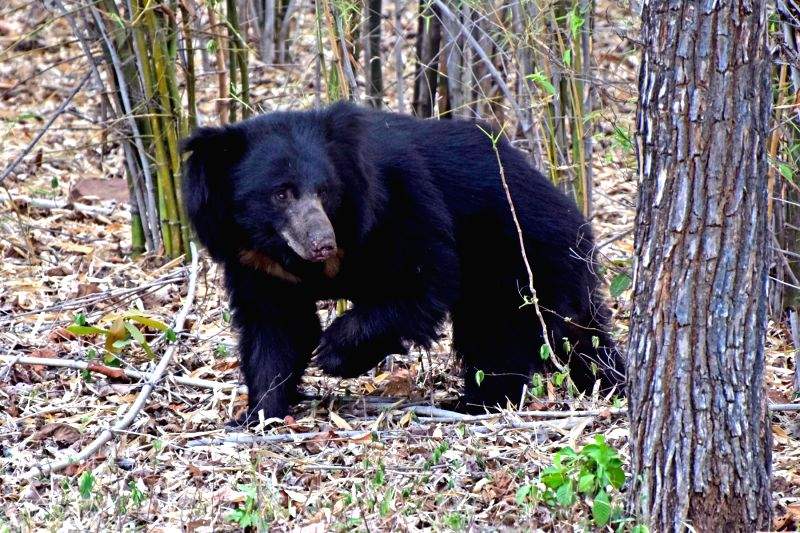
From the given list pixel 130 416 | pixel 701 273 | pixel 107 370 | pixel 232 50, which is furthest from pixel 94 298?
pixel 701 273

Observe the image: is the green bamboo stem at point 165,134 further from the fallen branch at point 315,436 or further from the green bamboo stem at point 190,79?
the fallen branch at point 315,436

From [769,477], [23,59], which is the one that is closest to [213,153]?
[769,477]

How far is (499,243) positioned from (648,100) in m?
2.06

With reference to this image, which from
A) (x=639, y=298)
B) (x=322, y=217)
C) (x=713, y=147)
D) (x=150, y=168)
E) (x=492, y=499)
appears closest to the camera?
(x=713, y=147)

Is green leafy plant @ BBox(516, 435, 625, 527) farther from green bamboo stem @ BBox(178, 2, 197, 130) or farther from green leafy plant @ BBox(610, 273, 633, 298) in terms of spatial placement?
green bamboo stem @ BBox(178, 2, 197, 130)

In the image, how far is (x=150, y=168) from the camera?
6352mm

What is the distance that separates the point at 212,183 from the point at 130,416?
3.11 ft

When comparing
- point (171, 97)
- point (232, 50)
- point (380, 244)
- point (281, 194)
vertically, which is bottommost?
point (380, 244)

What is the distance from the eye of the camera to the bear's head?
14.4ft

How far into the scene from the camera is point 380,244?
457cm

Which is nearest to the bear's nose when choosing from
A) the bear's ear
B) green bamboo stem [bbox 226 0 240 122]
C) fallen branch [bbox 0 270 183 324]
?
the bear's ear

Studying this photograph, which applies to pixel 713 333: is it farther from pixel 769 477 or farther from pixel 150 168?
pixel 150 168

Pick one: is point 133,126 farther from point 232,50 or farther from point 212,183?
point 212,183

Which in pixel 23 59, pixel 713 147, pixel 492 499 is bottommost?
pixel 492 499
